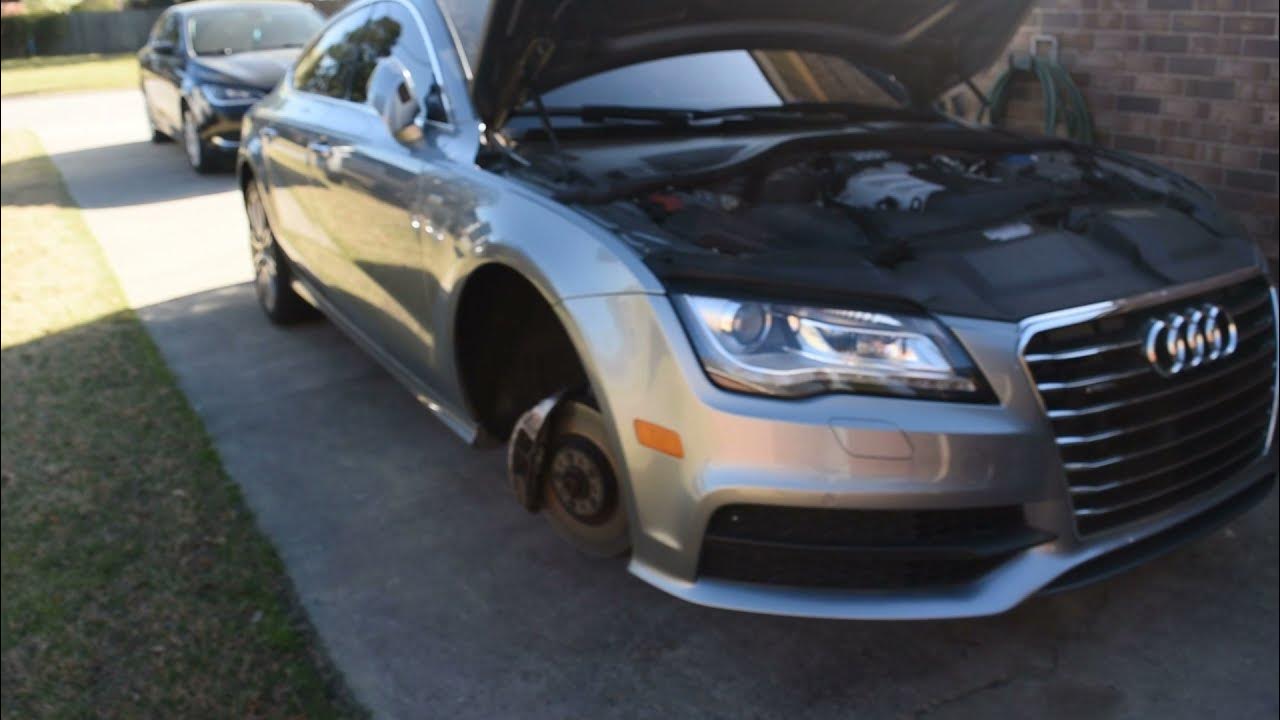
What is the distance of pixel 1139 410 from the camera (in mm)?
2773

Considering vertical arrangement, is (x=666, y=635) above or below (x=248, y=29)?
below

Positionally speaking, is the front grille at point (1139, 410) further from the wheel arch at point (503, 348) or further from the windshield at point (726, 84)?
the windshield at point (726, 84)

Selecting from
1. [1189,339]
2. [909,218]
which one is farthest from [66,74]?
[1189,339]

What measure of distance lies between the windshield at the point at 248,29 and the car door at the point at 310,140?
7.47 m

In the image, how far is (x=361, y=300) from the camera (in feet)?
14.9

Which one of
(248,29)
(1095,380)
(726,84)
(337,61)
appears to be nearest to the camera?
(1095,380)

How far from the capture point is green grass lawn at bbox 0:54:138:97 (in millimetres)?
26438

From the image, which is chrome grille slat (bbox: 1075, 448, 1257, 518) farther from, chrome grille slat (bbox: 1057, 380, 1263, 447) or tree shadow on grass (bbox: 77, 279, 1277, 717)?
tree shadow on grass (bbox: 77, 279, 1277, 717)

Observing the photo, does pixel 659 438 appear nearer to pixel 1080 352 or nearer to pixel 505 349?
pixel 1080 352

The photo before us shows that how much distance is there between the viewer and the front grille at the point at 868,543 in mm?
2660

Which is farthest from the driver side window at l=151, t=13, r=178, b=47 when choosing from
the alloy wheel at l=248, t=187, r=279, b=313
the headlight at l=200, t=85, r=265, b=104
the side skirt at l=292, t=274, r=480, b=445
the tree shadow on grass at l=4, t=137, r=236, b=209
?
the side skirt at l=292, t=274, r=480, b=445

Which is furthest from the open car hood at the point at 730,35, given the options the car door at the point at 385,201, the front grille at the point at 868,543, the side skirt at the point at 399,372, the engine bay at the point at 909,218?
A: the front grille at the point at 868,543

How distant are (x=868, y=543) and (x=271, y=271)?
4.28 m

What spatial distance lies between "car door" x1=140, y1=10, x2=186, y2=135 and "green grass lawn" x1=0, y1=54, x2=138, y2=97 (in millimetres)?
12228
